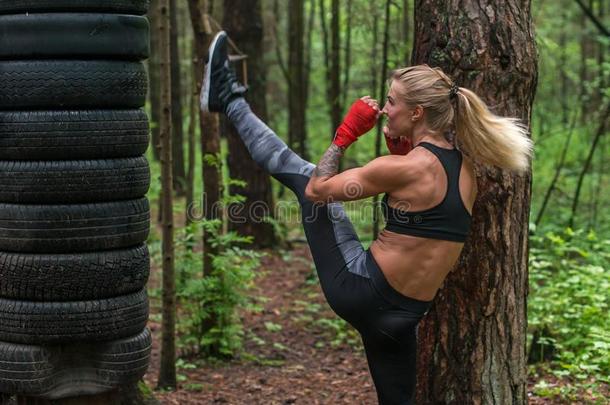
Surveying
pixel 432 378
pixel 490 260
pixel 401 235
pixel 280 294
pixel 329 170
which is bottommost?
pixel 280 294

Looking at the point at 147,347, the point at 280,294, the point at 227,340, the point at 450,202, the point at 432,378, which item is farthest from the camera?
the point at 280,294

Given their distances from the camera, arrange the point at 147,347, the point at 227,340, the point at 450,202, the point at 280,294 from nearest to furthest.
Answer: the point at 450,202, the point at 147,347, the point at 227,340, the point at 280,294

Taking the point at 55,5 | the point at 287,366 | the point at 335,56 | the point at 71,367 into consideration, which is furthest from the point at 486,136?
the point at 335,56

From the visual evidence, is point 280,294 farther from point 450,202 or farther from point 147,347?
point 450,202

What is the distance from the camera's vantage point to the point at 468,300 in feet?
14.6

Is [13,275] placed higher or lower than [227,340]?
higher

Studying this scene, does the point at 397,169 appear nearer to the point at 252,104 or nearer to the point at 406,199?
the point at 406,199

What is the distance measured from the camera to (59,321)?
12.9 ft

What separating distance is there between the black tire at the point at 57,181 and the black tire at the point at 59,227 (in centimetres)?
5

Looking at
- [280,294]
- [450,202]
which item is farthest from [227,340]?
[450,202]

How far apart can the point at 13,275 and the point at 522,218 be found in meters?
3.07

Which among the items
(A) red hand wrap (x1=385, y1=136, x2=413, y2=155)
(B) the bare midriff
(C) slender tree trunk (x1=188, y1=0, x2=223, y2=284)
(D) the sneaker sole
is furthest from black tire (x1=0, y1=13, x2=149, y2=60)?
(C) slender tree trunk (x1=188, y1=0, x2=223, y2=284)

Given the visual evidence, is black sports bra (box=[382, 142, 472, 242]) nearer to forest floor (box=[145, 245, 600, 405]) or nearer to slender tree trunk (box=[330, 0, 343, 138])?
forest floor (box=[145, 245, 600, 405])

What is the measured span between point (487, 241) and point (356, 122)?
1.22 meters
